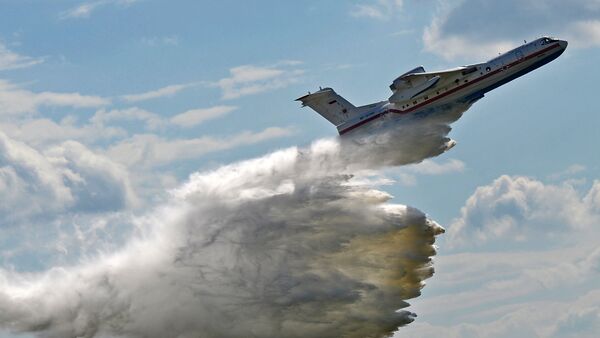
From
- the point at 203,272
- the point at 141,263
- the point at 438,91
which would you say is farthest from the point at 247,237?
the point at 438,91

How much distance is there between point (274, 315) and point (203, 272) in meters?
4.07

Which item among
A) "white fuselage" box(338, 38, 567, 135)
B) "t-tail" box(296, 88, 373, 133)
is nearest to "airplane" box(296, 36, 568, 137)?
"white fuselage" box(338, 38, 567, 135)

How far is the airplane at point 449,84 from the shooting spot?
50875 millimetres

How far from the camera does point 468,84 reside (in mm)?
51031

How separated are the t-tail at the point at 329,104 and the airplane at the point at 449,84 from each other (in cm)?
131

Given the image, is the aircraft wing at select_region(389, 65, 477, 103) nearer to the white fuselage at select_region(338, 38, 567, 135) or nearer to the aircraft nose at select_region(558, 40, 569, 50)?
the white fuselage at select_region(338, 38, 567, 135)

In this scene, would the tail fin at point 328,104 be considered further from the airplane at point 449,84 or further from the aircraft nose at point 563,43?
the aircraft nose at point 563,43

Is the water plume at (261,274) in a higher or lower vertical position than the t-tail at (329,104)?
lower

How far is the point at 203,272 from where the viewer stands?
44219mm

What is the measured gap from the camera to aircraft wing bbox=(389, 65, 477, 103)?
5069 centimetres

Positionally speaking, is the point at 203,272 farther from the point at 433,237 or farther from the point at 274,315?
the point at 433,237

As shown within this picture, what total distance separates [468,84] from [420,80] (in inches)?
108

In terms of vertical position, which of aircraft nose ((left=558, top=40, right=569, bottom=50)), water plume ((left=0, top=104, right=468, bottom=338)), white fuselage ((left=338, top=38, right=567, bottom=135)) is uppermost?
aircraft nose ((left=558, top=40, right=569, bottom=50))

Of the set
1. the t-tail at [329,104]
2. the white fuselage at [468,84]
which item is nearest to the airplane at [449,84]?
the white fuselage at [468,84]
